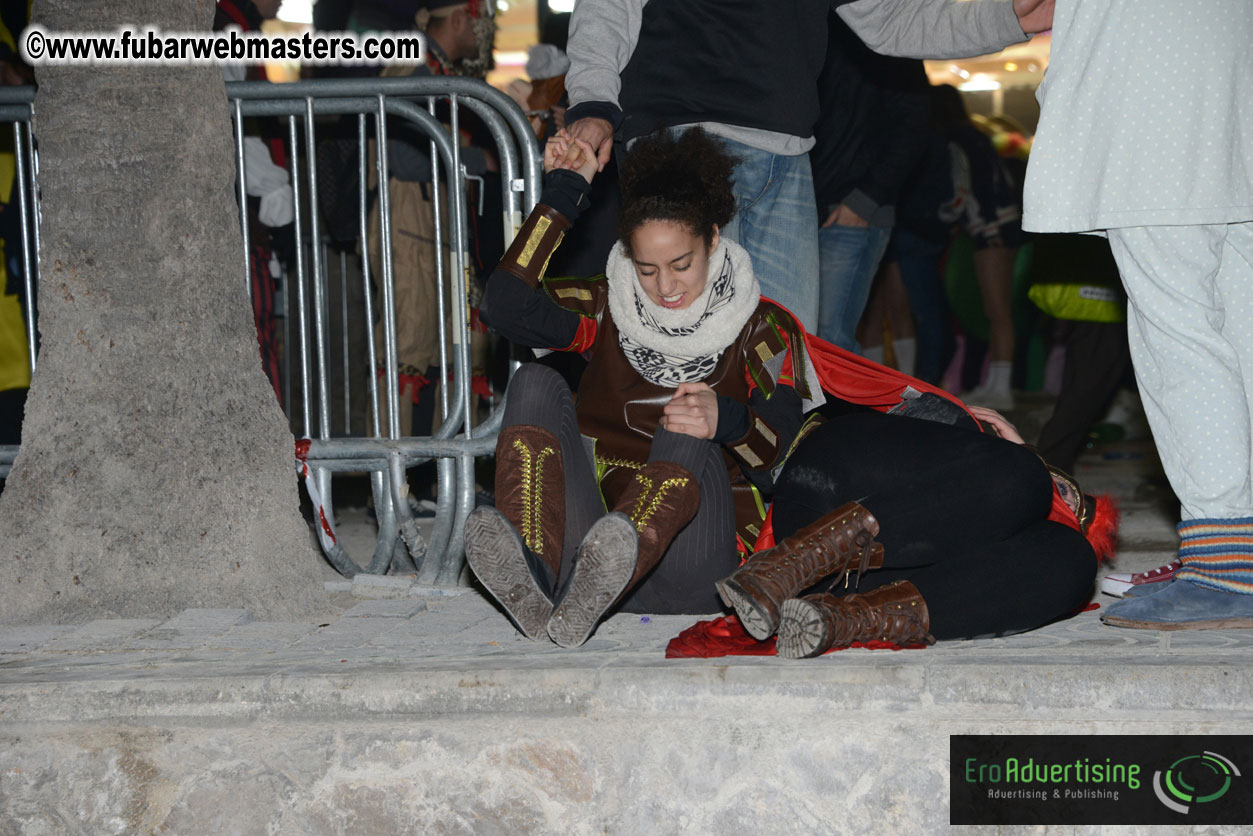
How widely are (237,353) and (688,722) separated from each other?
1719 mm

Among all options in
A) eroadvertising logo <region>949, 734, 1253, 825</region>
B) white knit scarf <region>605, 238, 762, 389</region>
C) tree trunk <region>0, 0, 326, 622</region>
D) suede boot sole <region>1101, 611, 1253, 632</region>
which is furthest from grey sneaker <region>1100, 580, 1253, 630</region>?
tree trunk <region>0, 0, 326, 622</region>

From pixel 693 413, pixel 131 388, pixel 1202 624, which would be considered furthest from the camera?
pixel 131 388

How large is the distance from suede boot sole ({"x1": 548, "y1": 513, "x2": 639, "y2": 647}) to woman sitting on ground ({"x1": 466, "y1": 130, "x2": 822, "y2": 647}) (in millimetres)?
125

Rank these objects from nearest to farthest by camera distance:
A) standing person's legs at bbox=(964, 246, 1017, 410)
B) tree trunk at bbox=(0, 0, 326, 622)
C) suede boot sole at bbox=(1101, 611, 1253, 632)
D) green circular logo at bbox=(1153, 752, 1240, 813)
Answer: green circular logo at bbox=(1153, 752, 1240, 813) < suede boot sole at bbox=(1101, 611, 1253, 632) < tree trunk at bbox=(0, 0, 326, 622) < standing person's legs at bbox=(964, 246, 1017, 410)

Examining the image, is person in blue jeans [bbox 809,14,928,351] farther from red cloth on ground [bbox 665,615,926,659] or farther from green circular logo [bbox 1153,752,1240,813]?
green circular logo [bbox 1153,752,1240,813]

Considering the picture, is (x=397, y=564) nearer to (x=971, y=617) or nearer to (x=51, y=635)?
(x=51, y=635)

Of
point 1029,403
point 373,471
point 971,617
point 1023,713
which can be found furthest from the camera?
point 1029,403

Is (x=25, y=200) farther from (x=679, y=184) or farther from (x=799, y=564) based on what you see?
(x=799, y=564)

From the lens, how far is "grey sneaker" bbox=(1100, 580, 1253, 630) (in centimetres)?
275

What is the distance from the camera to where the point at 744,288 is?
3094 mm

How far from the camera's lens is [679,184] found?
3033mm

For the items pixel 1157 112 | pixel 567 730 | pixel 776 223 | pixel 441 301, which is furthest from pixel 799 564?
pixel 441 301

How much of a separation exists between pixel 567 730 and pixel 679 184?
1378mm

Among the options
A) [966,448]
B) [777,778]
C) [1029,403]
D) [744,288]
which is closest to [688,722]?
[777,778]
